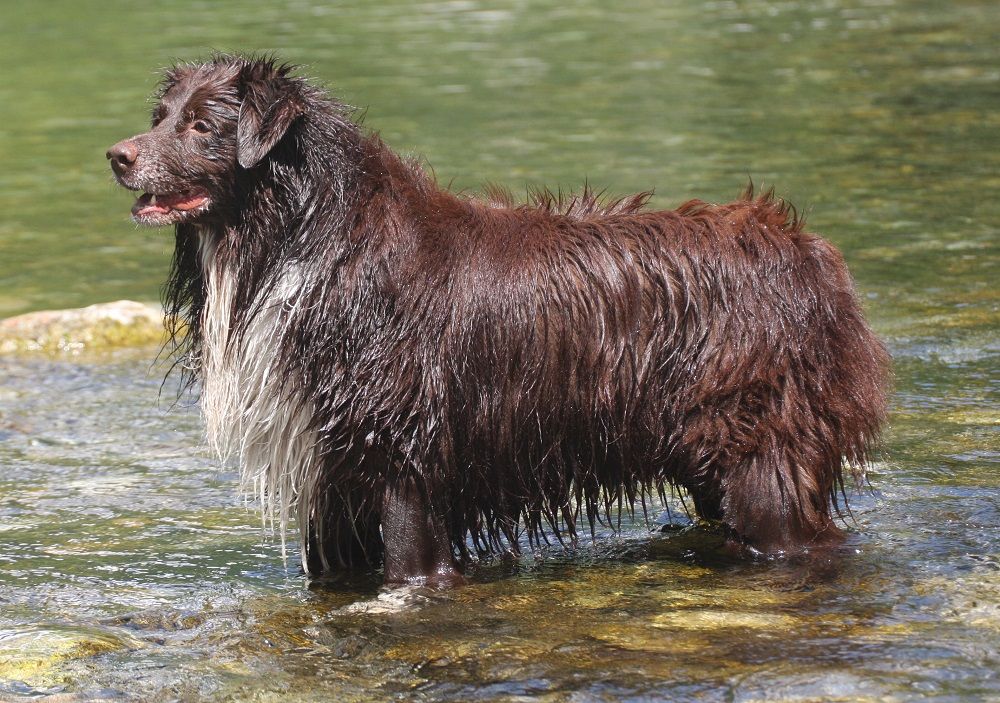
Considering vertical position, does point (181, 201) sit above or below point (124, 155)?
below

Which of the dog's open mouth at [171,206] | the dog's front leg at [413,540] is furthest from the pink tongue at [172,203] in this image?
the dog's front leg at [413,540]

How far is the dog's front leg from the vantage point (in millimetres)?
5602

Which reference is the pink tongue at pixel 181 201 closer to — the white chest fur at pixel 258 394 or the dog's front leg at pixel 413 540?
the white chest fur at pixel 258 394

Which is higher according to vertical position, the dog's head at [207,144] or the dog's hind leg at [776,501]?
the dog's head at [207,144]

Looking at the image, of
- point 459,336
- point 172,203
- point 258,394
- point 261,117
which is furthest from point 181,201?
point 459,336

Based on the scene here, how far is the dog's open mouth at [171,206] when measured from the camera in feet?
18.0

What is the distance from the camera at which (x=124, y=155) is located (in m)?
5.45

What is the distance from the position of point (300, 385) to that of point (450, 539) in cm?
88

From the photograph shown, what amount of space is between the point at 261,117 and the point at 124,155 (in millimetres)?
527

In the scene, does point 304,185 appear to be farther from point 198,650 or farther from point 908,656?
point 908,656

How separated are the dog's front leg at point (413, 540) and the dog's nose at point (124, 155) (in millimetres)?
1523

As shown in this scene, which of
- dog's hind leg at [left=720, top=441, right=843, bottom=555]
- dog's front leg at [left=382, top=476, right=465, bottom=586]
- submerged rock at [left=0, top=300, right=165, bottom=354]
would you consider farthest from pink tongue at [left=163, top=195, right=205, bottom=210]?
submerged rock at [left=0, top=300, right=165, bottom=354]

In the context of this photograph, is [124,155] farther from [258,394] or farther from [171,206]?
[258,394]

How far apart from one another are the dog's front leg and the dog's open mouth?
49.8 inches
